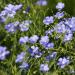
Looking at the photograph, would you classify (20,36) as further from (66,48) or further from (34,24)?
(66,48)

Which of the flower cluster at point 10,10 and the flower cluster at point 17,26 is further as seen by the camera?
the flower cluster at point 10,10

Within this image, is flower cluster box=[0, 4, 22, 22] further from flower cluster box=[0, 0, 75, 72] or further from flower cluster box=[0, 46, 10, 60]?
flower cluster box=[0, 46, 10, 60]

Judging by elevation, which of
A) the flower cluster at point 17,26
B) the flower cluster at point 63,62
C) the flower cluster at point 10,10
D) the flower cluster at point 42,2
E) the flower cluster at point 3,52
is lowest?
the flower cluster at point 63,62

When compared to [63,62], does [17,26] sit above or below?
above

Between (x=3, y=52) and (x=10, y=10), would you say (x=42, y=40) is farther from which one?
(x=10, y=10)

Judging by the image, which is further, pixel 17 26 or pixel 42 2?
pixel 42 2

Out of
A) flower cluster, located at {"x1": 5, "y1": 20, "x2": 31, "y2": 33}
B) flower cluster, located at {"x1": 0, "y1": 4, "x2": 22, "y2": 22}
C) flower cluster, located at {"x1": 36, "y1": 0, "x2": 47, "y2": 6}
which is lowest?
flower cluster, located at {"x1": 5, "y1": 20, "x2": 31, "y2": 33}

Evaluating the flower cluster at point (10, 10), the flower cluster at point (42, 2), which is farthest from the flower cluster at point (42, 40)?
the flower cluster at point (42, 2)

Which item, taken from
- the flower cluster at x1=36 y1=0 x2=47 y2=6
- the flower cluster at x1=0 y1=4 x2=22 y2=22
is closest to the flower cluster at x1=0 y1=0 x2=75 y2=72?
the flower cluster at x1=0 y1=4 x2=22 y2=22

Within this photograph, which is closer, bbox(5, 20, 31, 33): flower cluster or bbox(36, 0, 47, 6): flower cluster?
bbox(5, 20, 31, 33): flower cluster

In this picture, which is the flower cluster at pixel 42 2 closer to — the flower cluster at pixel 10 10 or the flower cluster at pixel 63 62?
the flower cluster at pixel 10 10

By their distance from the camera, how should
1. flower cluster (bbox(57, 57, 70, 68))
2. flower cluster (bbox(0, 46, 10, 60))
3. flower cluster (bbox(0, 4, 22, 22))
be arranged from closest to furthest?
flower cluster (bbox(57, 57, 70, 68)) < flower cluster (bbox(0, 46, 10, 60)) < flower cluster (bbox(0, 4, 22, 22))

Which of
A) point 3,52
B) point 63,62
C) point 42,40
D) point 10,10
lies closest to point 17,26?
point 10,10

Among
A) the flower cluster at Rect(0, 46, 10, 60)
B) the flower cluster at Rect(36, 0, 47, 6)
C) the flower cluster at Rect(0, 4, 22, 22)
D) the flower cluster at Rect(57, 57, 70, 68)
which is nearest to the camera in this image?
the flower cluster at Rect(57, 57, 70, 68)
